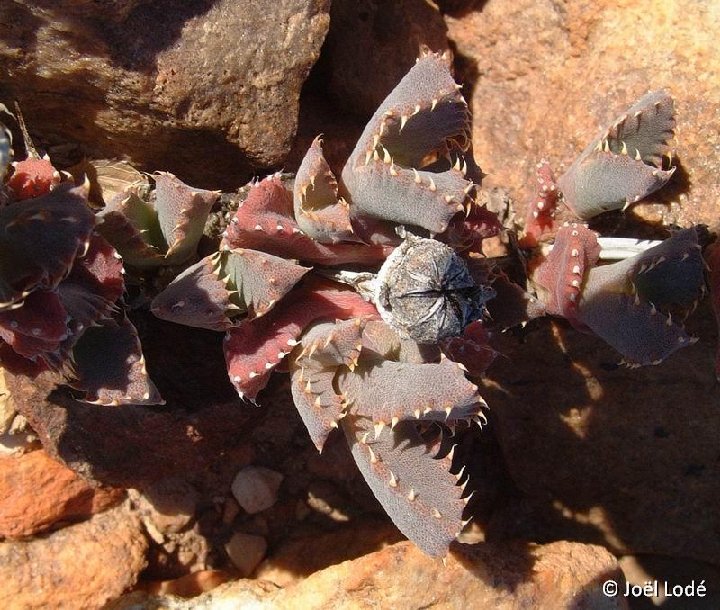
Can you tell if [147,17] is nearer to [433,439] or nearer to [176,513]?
[433,439]

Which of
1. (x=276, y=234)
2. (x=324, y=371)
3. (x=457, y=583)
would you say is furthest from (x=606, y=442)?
(x=276, y=234)

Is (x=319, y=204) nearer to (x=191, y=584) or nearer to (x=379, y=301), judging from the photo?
(x=379, y=301)

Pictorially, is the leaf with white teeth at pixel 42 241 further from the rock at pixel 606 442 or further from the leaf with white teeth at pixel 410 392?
the rock at pixel 606 442

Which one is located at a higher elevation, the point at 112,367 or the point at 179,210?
the point at 179,210

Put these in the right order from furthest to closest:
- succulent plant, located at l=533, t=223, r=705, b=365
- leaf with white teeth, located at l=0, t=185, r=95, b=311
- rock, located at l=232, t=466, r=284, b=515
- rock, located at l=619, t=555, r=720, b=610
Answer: rock, located at l=619, t=555, r=720, b=610, rock, located at l=232, t=466, r=284, b=515, succulent plant, located at l=533, t=223, r=705, b=365, leaf with white teeth, located at l=0, t=185, r=95, b=311

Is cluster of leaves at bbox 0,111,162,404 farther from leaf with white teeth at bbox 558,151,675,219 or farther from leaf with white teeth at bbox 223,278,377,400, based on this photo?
leaf with white teeth at bbox 558,151,675,219

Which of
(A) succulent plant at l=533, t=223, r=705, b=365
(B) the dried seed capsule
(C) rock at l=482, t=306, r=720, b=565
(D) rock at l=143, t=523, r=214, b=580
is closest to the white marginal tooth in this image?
(B) the dried seed capsule
